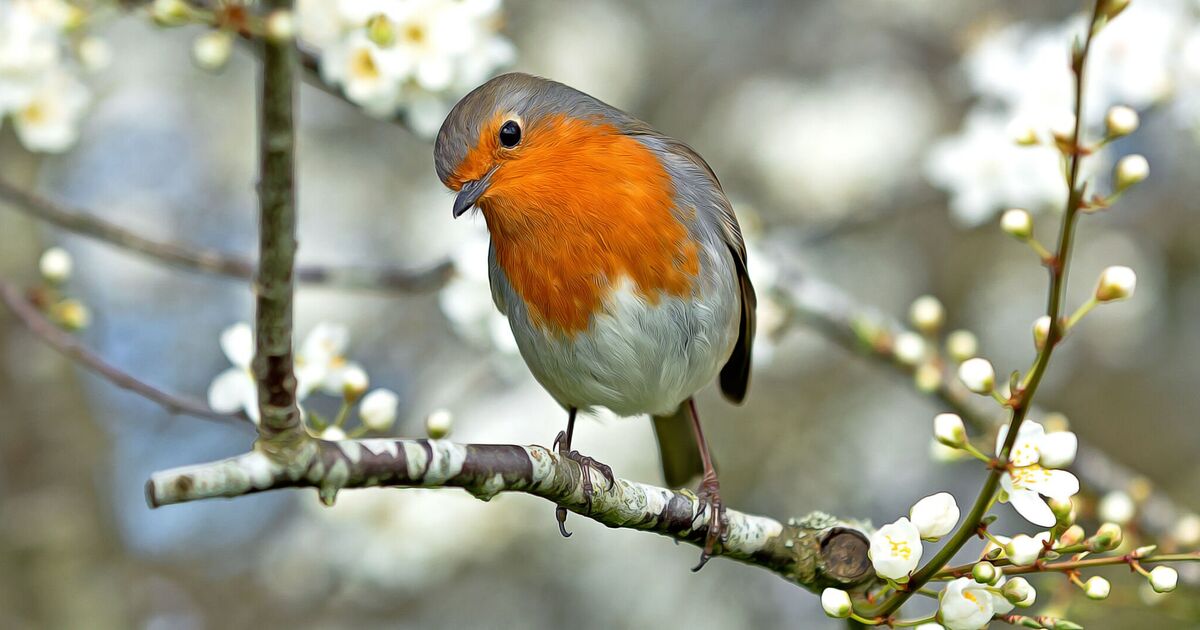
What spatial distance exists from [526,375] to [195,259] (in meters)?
2.10

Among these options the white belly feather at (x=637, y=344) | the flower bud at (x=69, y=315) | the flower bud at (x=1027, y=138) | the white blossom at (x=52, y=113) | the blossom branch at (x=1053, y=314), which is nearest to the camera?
the blossom branch at (x=1053, y=314)

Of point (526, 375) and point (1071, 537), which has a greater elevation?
point (526, 375)

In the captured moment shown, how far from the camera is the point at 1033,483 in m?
1.95

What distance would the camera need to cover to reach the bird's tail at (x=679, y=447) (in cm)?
366

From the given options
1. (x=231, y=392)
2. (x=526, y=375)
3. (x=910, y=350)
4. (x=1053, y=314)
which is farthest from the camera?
(x=526, y=375)

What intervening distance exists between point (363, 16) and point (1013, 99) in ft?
8.44

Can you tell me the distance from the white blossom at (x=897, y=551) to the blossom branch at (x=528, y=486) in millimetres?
479

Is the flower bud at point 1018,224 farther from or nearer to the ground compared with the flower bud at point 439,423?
farther from the ground

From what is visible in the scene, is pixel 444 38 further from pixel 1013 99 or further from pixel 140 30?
pixel 140 30

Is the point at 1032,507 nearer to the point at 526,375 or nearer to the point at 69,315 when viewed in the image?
the point at 69,315

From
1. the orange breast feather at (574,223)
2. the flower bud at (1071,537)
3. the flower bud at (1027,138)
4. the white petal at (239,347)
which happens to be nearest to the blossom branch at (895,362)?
the orange breast feather at (574,223)

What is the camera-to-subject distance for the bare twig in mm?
1428

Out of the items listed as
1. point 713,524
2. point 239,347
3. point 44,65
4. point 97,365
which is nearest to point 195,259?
point 97,365

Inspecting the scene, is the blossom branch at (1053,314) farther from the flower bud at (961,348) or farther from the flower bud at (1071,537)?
the flower bud at (961,348)
